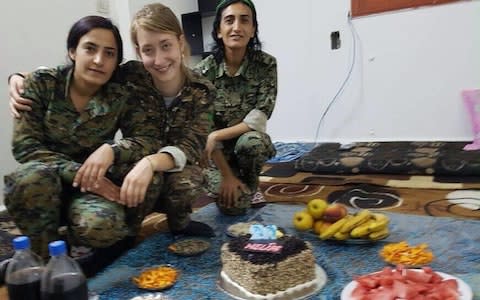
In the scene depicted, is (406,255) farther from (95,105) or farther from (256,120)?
(95,105)

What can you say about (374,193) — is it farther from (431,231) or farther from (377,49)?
(377,49)

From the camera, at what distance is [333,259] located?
4.31 ft

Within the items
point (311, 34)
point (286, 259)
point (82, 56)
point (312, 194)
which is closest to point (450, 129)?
point (311, 34)

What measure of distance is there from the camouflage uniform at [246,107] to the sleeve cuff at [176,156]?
42cm

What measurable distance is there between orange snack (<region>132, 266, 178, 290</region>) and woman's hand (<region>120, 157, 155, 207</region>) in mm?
200

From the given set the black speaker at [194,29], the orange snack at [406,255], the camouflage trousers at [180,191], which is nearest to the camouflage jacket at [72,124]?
the camouflage trousers at [180,191]

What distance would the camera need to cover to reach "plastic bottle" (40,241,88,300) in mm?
934

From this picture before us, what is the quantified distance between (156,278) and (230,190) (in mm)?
612

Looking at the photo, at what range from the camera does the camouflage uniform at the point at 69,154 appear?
1.24 m

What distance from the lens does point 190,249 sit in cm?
143

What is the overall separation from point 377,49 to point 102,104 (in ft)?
7.40

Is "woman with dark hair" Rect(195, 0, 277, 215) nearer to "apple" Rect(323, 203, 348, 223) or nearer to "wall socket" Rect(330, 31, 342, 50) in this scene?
"apple" Rect(323, 203, 348, 223)

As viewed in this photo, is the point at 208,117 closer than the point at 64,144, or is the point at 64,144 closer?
the point at 64,144

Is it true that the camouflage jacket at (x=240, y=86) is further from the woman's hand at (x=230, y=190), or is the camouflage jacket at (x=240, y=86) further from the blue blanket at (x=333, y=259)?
the blue blanket at (x=333, y=259)
